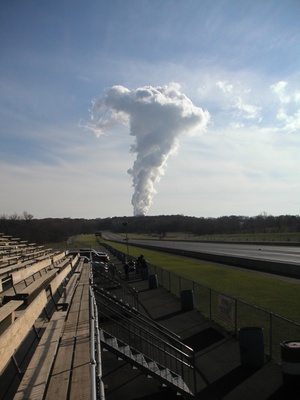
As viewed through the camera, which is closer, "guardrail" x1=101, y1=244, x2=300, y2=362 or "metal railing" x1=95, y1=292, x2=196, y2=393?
"metal railing" x1=95, y1=292, x2=196, y2=393

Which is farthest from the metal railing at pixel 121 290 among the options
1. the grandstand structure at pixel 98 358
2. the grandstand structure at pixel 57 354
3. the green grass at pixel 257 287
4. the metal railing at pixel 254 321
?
the grandstand structure at pixel 57 354

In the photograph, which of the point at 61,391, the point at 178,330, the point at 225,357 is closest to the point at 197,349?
the point at 225,357

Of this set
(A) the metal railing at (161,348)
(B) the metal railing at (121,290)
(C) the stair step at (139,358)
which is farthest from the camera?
(B) the metal railing at (121,290)

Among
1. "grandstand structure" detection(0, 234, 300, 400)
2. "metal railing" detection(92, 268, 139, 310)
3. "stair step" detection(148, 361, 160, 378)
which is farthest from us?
"metal railing" detection(92, 268, 139, 310)

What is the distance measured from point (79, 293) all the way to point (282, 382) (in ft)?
19.6

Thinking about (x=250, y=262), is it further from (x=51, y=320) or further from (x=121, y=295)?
(x=51, y=320)

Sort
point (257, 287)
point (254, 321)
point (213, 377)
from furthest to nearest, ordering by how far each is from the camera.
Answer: point (257, 287) < point (254, 321) < point (213, 377)

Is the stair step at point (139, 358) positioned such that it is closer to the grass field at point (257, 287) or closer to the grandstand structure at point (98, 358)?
the grandstand structure at point (98, 358)

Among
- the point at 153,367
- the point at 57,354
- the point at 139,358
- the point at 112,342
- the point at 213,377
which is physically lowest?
the point at 213,377

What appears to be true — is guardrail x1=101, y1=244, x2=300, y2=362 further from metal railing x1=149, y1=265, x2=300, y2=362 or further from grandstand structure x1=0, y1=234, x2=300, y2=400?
grandstand structure x1=0, y1=234, x2=300, y2=400

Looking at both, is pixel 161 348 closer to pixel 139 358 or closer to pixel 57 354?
pixel 139 358

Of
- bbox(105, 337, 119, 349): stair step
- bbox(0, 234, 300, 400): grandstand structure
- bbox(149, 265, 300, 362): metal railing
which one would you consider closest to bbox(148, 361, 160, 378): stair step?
bbox(0, 234, 300, 400): grandstand structure

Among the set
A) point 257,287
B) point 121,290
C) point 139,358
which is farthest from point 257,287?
point 139,358

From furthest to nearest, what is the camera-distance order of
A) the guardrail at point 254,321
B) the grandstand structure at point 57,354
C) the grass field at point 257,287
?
the grass field at point 257,287 → the guardrail at point 254,321 → the grandstand structure at point 57,354
